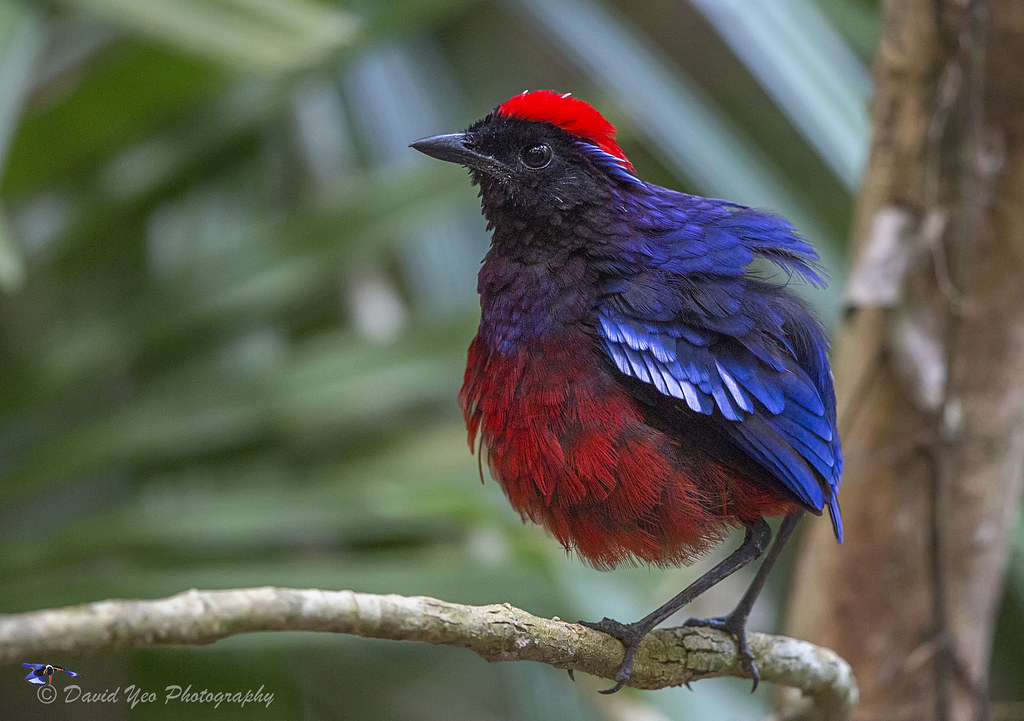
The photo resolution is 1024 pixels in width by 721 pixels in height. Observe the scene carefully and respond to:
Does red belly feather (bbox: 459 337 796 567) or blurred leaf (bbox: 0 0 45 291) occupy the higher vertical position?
blurred leaf (bbox: 0 0 45 291)

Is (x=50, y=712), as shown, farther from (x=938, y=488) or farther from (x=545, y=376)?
(x=938, y=488)

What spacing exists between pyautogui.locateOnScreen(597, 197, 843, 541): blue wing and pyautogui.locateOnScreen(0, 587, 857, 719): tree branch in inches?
11.5

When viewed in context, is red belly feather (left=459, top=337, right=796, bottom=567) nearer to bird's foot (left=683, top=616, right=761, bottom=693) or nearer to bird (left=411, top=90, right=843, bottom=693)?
bird (left=411, top=90, right=843, bottom=693)

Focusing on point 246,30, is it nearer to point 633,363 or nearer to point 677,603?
point 633,363

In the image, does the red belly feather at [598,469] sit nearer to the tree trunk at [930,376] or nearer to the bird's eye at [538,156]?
the bird's eye at [538,156]

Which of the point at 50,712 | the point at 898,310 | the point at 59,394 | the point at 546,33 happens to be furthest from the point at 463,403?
the point at 50,712

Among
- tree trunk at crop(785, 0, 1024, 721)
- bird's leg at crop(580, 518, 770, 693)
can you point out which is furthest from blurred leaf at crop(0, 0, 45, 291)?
tree trunk at crop(785, 0, 1024, 721)

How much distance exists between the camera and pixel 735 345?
163cm

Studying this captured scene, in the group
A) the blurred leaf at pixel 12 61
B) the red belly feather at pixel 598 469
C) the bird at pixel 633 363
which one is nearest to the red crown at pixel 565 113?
the bird at pixel 633 363

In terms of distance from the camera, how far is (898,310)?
2.21 m

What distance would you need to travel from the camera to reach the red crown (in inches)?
69.9

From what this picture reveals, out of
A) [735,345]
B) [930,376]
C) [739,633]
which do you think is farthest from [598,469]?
[930,376]

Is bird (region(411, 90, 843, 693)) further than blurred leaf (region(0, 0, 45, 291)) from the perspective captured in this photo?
No

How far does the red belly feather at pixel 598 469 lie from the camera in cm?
157
